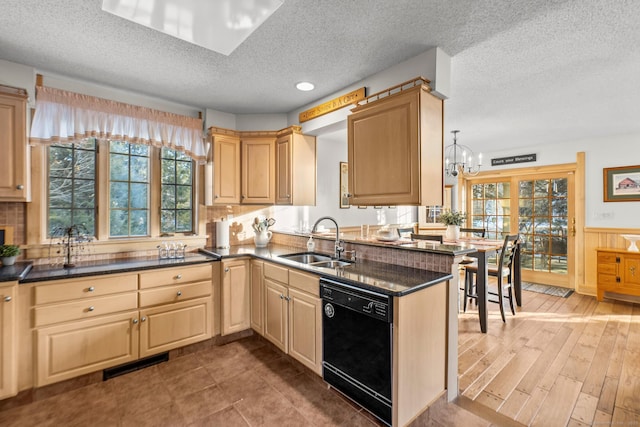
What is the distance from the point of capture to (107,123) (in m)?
2.76

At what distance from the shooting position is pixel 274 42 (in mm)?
2092

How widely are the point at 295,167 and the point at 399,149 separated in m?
1.43

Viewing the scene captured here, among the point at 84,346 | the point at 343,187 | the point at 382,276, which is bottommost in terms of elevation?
the point at 84,346


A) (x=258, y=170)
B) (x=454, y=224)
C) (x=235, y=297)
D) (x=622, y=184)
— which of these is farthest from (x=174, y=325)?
(x=622, y=184)

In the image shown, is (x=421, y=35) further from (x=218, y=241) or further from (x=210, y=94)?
(x=218, y=241)

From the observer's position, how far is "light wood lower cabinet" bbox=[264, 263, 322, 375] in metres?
2.21

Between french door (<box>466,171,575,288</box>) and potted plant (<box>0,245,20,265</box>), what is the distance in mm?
6588

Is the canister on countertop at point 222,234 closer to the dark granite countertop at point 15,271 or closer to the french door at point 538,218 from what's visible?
the dark granite countertop at point 15,271

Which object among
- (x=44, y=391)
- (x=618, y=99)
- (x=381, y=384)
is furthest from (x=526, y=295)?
(x=44, y=391)

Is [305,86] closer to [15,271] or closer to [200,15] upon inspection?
[200,15]

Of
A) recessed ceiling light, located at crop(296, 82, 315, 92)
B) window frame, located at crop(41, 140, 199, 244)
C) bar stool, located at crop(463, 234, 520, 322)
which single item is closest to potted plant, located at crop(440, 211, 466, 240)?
bar stool, located at crop(463, 234, 520, 322)

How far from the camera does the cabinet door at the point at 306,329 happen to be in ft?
7.18

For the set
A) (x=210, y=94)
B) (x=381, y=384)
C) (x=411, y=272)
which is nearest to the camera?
(x=381, y=384)

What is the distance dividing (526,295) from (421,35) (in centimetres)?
429
